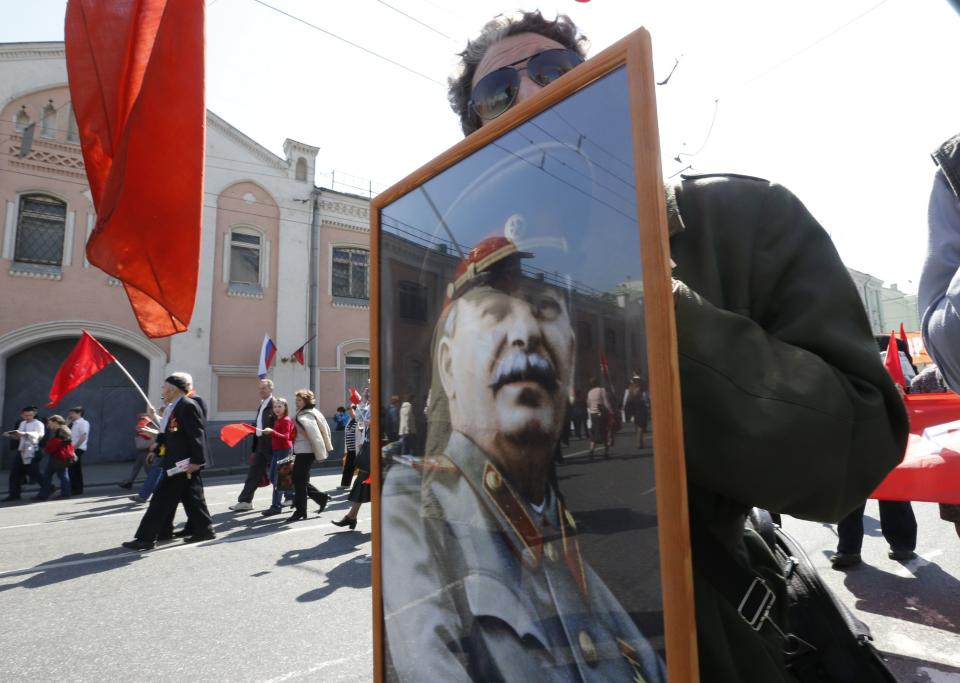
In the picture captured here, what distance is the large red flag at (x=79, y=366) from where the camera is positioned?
944 cm

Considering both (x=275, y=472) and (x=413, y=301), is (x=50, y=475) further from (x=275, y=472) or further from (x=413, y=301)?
(x=413, y=301)

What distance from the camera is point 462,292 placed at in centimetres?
100

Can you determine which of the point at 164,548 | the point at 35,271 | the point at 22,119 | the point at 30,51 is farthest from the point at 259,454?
the point at 30,51

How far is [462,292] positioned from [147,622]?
3.85 meters

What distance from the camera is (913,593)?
3820 millimetres

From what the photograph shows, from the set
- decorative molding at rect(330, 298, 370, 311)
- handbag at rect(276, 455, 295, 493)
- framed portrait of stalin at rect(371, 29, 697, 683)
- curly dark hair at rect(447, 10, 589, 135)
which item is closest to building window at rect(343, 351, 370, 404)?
decorative molding at rect(330, 298, 370, 311)

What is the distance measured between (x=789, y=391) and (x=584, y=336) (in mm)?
264

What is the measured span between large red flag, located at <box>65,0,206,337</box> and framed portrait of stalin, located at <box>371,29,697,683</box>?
91cm

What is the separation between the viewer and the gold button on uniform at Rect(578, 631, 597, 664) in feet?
2.61

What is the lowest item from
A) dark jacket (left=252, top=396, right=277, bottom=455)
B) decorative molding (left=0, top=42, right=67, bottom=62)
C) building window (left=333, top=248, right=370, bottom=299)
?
dark jacket (left=252, top=396, right=277, bottom=455)

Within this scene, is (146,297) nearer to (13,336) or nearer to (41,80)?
(13,336)

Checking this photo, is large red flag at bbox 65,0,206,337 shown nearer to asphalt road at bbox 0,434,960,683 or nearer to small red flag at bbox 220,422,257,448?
asphalt road at bbox 0,434,960,683

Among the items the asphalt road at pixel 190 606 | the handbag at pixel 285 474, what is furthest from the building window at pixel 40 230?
the handbag at pixel 285 474

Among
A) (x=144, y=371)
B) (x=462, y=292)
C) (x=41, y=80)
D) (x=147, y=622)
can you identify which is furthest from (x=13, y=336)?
(x=462, y=292)
